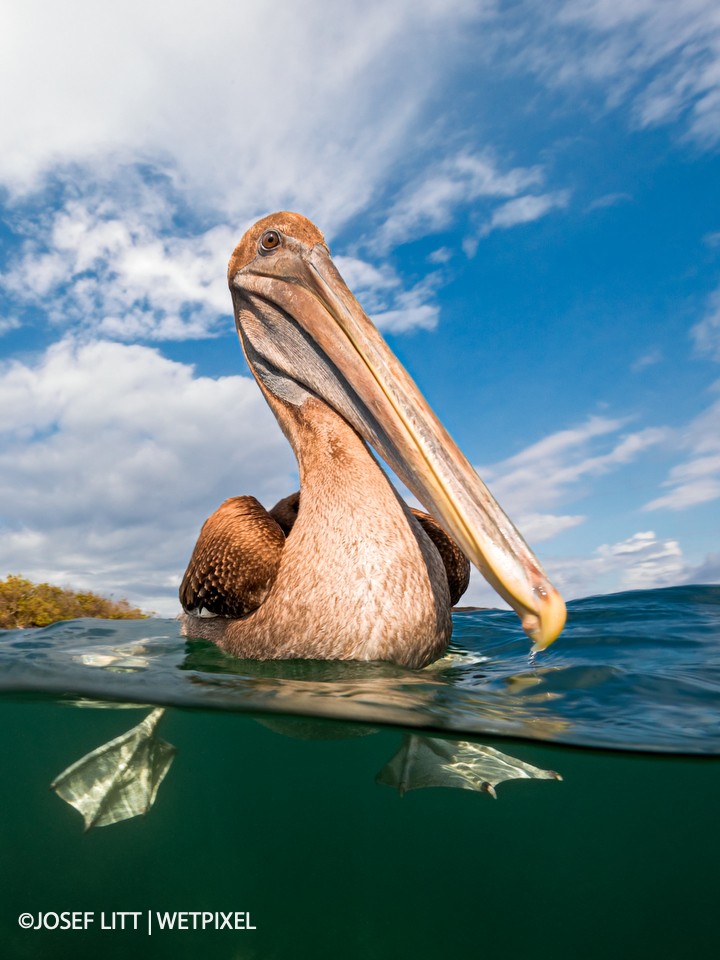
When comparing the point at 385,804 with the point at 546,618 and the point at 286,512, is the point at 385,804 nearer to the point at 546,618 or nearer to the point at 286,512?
the point at 286,512

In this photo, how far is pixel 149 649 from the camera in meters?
5.30

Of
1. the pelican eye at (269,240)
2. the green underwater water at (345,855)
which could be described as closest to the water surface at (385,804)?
the green underwater water at (345,855)

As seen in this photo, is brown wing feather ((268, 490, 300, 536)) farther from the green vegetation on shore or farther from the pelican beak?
the green vegetation on shore

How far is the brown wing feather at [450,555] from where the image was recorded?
450 cm

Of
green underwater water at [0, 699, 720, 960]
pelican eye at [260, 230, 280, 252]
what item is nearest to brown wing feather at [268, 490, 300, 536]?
green underwater water at [0, 699, 720, 960]

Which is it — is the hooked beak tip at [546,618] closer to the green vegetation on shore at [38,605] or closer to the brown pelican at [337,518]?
the brown pelican at [337,518]

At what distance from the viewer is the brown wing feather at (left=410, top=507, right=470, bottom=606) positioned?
450cm

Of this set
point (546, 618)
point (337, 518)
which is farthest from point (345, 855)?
point (546, 618)

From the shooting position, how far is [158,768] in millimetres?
5406

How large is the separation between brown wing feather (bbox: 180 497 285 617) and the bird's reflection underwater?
2.99 feet

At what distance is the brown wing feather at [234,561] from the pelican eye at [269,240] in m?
1.82

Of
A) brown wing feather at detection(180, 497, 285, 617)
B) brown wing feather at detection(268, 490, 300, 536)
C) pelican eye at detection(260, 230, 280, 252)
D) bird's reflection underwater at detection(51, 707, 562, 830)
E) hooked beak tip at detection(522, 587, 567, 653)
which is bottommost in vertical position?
bird's reflection underwater at detection(51, 707, 562, 830)

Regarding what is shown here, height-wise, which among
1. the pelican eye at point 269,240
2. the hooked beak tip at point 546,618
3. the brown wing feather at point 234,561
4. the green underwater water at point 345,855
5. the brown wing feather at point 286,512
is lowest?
the green underwater water at point 345,855

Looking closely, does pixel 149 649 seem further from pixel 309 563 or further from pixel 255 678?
pixel 309 563
